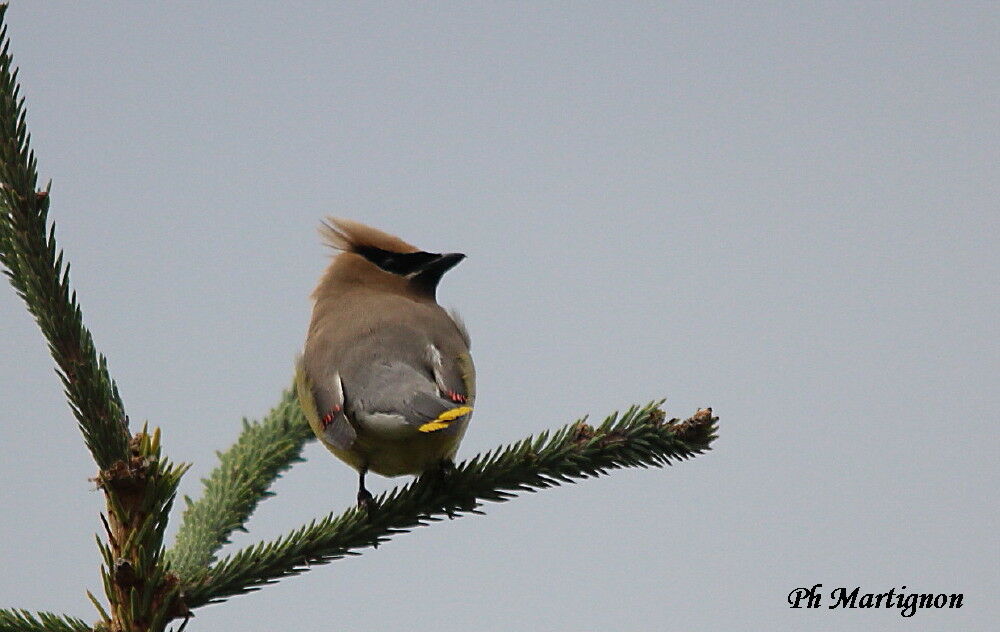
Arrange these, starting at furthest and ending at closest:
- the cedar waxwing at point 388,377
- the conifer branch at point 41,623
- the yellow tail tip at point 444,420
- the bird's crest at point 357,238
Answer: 1. the bird's crest at point 357,238
2. the cedar waxwing at point 388,377
3. the yellow tail tip at point 444,420
4. the conifer branch at point 41,623

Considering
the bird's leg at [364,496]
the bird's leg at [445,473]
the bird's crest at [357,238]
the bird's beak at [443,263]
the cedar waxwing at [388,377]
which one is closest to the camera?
the bird's leg at [364,496]

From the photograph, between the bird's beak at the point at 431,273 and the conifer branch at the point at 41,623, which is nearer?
the conifer branch at the point at 41,623

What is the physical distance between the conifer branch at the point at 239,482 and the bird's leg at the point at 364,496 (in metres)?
0.20

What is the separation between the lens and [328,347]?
352 cm

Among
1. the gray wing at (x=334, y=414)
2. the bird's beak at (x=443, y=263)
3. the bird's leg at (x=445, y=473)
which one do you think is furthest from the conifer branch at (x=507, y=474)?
the bird's beak at (x=443, y=263)

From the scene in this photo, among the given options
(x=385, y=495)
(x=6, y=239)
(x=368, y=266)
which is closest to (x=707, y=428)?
(x=385, y=495)

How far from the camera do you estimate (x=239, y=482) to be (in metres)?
2.97

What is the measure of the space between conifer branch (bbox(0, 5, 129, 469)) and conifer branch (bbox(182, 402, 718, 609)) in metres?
0.52

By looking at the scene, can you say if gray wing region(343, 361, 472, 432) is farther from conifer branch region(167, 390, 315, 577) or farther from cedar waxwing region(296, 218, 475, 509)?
conifer branch region(167, 390, 315, 577)

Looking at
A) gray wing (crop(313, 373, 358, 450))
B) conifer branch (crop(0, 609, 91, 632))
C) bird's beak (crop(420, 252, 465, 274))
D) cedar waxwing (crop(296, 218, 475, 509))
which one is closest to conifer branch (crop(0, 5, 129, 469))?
conifer branch (crop(0, 609, 91, 632))

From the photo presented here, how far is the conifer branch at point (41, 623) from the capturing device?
2045 mm

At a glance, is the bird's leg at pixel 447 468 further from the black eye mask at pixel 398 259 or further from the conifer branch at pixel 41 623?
the black eye mask at pixel 398 259

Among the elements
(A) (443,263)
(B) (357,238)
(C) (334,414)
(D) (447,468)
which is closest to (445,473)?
(D) (447,468)

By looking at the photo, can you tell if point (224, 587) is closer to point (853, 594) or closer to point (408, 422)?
point (408, 422)
